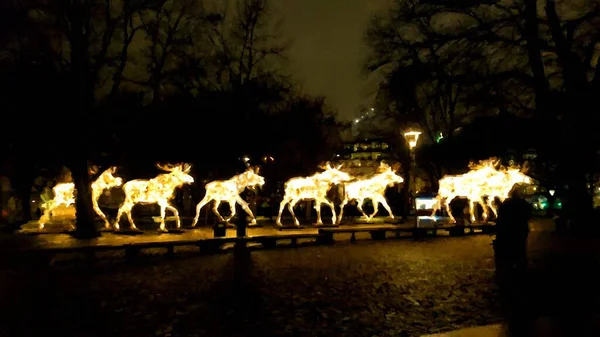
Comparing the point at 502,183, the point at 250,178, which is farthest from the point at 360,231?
the point at 502,183

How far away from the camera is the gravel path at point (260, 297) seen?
8.99 meters

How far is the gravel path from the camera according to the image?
899 cm

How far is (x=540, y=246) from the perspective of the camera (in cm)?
2020

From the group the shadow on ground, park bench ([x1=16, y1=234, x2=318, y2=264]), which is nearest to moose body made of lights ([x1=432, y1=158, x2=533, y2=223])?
park bench ([x1=16, y1=234, x2=318, y2=264])

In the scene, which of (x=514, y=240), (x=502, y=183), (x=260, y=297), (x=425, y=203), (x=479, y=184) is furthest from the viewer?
(x=425, y=203)

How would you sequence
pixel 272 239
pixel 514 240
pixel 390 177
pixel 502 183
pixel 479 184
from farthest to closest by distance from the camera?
pixel 390 177
pixel 502 183
pixel 479 184
pixel 272 239
pixel 514 240

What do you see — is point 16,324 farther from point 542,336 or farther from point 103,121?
point 103,121

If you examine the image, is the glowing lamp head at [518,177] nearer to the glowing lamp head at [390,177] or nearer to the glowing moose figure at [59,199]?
the glowing lamp head at [390,177]

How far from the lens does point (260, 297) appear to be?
1135 cm

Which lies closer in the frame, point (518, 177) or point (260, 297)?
point (260, 297)

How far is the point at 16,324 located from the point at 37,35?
14.6 metres

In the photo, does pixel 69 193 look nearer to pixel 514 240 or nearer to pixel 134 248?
pixel 134 248

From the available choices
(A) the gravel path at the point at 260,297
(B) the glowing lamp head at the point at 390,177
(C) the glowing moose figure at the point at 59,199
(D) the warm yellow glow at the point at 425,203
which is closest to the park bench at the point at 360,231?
(A) the gravel path at the point at 260,297

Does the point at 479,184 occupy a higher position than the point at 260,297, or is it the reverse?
the point at 479,184
